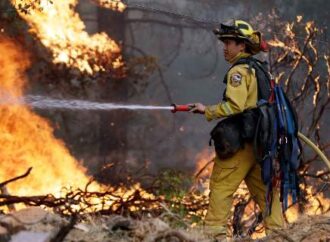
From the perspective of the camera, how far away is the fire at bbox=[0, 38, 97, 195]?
9.44 m

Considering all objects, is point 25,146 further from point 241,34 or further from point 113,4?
point 241,34

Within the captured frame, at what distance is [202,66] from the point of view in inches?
474

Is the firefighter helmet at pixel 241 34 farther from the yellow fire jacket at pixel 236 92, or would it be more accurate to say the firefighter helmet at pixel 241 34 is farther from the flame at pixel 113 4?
the flame at pixel 113 4

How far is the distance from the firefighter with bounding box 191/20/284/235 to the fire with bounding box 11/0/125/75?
5563mm

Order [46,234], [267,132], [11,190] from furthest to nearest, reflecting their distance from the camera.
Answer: [11,190] → [267,132] → [46,234]

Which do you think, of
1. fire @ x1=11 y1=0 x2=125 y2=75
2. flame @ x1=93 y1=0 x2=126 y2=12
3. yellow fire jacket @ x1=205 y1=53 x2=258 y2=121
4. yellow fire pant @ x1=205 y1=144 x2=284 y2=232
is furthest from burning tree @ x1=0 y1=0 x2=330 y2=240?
yellow fire jacket @ x1=205 y1=53 x2=258 y2=121

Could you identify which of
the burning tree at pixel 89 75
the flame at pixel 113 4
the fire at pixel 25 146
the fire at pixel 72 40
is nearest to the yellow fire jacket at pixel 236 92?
the burning tree at pixel 89 75

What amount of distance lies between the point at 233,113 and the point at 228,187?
0.64 m

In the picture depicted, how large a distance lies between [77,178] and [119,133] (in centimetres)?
176

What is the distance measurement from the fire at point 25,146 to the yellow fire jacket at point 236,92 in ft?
16.5

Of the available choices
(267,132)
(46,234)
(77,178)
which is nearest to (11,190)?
(77,178)

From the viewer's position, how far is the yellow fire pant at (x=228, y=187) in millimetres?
4824

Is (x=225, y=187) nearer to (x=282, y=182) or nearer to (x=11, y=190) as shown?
(x=282, y=182)

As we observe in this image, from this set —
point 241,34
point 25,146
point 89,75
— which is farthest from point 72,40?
point 241,34
